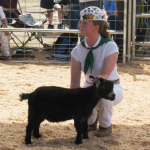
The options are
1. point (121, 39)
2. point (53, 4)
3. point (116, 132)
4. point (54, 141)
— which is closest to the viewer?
point (54, 141)

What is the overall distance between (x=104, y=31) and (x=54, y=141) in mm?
1232

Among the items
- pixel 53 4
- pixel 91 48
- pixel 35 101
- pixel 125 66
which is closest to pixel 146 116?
pixel 91 48

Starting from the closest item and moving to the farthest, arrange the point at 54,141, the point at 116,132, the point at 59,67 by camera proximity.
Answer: the point at 54,141, the point at 116,132, the point at 59,67

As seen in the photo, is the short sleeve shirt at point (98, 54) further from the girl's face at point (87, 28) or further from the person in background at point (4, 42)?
the person in background at point (4, 42)

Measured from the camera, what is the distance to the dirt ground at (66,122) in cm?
368

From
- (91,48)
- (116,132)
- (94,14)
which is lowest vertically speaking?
(116,132)

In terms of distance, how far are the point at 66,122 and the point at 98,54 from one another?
96cm

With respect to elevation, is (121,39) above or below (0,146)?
above

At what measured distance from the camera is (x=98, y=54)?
3.88 meters

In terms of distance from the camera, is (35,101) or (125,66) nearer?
(35,101)

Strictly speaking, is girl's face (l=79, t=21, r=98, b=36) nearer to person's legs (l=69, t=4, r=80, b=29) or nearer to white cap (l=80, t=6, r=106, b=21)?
white cap (l=80, t=6, r=106, b=21)

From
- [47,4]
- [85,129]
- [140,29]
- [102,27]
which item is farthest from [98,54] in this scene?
[47,4]

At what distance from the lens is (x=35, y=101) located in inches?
139

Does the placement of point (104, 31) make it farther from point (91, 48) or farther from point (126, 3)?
point (126, 3)
